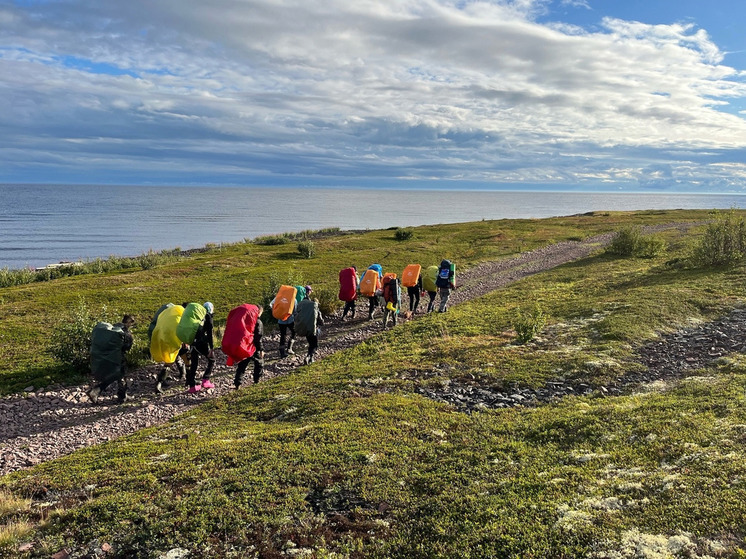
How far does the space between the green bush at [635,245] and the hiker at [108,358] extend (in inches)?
1670

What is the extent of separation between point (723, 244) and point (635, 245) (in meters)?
11.9

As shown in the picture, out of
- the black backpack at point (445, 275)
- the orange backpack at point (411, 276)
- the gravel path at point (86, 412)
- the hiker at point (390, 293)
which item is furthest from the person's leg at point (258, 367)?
the black backpack at point (445, 275)

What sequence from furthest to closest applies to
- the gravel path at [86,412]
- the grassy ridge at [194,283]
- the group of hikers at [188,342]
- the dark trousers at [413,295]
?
the dark trousers at [413,295] → the grassy ridge at [194,283] → the group of hikers at [188,342] → the gravel path at [86,412]

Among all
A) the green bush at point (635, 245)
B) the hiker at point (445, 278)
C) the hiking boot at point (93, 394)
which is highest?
the green bush at point (635, 245)

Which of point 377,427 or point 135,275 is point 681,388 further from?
point 135,275

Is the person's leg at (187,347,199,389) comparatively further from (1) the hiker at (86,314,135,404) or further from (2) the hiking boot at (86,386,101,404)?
(2) the hiking boot at (86,386,101,404)

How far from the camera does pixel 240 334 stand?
15.1 m

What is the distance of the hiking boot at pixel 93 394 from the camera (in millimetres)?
14539

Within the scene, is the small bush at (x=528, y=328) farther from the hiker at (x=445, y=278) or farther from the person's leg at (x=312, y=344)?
the person's leg at (x=312, y=344)

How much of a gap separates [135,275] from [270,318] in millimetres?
17697

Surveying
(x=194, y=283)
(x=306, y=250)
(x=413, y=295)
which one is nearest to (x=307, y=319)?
(x=413, y=295)

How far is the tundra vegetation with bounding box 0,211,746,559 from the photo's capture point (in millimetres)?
6320

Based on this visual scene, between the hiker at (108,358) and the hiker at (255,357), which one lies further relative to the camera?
the hiker at (255,357)

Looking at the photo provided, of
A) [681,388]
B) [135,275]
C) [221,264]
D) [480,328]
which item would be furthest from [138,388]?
[221,264]
